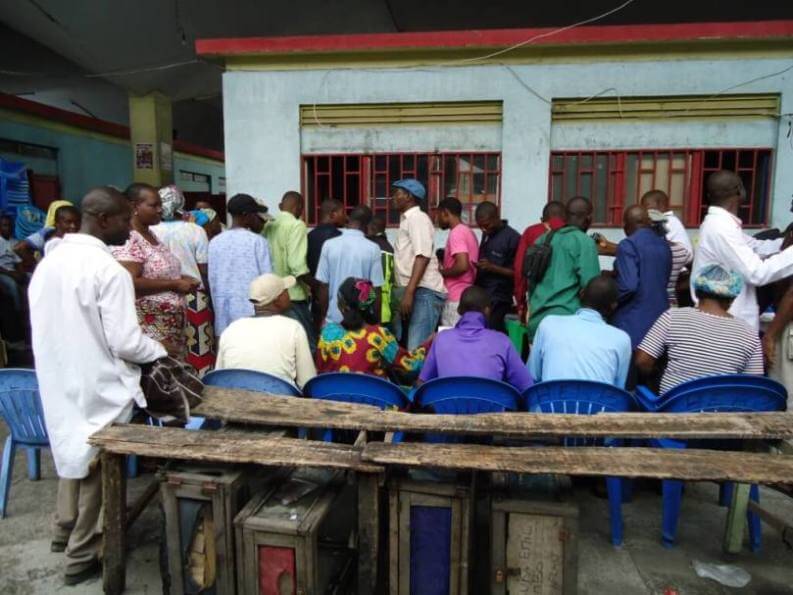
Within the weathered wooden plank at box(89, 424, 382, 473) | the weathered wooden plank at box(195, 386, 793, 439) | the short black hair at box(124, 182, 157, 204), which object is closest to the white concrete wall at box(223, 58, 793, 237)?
the short black hair at box(124, 182, 157, 204)

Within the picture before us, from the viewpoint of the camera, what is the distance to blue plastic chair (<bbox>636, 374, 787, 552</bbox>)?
9.74 ft

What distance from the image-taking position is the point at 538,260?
4203mm

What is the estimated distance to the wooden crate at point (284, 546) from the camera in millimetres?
2242

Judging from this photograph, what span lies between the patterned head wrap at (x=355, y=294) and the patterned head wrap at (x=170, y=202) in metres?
1.80

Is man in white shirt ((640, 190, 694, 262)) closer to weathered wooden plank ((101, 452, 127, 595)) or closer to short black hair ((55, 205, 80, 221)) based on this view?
weathered wooden plank ((101, 452, 127, 595))

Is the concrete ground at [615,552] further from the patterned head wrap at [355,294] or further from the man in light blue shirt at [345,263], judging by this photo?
the man in light blue shirt at [345,263]

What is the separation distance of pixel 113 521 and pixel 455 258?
2.95m

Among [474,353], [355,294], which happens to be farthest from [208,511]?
[474,353]

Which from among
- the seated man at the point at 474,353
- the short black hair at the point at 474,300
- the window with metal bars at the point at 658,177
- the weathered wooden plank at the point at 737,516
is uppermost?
the window with metal bars at the point at 658,177

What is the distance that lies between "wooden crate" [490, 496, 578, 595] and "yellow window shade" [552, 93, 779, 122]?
547 centimetres

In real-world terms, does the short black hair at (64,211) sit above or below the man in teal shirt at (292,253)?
above

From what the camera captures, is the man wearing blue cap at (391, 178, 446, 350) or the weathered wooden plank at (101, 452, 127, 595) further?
the man wearing blue cap at (391, 178, 446, 350)

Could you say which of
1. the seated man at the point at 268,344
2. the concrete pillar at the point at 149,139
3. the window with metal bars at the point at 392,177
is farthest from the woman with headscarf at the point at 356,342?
the concrete pillar at the point at 149,139

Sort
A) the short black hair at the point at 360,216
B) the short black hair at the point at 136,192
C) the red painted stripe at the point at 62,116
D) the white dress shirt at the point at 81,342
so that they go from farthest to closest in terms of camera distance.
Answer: the red painted stripe at the point at 62,116 → the short black hair at the point at 360,216 → the short black hair at the point at 136,192 → the white dress shirt at the point at 81,342
